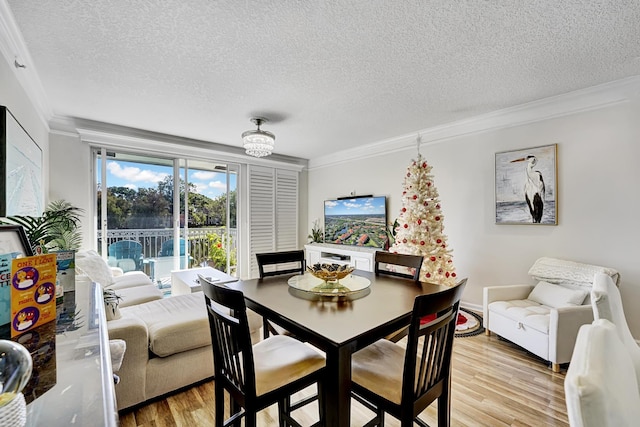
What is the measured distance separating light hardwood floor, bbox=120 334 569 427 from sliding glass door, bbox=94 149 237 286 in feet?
9.47

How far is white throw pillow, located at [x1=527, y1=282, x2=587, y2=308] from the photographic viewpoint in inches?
95.7

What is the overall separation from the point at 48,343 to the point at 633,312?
13.5ft

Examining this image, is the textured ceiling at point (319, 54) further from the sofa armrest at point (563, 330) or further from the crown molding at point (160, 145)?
the sofa armrest at point (563, 330)

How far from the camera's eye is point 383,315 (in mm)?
1307

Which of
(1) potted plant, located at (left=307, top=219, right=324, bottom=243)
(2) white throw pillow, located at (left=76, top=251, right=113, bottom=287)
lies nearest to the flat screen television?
(1) potted plant, located at (left=307, top=219, right=324, bottom=243)

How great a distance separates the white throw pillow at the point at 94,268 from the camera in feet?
9.03

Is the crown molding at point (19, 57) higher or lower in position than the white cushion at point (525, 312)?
higher

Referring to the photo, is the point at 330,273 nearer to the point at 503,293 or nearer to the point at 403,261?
the point at 403,261

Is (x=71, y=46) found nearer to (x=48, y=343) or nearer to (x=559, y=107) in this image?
(x=48, y=343)

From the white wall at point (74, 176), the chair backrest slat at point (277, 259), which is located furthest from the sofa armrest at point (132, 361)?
the white wall at point (74, 176)

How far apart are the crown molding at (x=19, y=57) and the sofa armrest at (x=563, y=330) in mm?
4271

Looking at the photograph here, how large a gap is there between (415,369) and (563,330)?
1910 mm

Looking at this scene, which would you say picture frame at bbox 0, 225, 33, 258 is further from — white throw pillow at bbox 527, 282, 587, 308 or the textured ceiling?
white throw pillow at bbox 527, 282, 587, 308

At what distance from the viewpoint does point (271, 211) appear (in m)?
5.57
